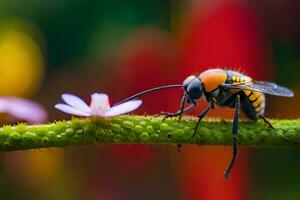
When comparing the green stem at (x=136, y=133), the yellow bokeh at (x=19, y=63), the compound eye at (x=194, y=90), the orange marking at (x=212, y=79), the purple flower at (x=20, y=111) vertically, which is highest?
the yellow bokeh at (x=19, y=63)

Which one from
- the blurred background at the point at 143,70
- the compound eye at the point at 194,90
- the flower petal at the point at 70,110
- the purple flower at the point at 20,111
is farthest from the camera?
→ the blurred background at the point at 143,70

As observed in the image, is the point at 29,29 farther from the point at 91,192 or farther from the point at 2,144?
the point at 2,144

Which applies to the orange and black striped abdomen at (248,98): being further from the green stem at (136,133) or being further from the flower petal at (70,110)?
the flower petal at (70,110)

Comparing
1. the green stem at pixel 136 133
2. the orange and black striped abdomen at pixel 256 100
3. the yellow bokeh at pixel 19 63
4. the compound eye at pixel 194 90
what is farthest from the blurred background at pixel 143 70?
the green stem at pixel 136 133

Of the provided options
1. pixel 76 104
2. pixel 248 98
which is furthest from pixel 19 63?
pixel 76 104

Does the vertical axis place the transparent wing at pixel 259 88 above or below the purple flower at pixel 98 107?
above

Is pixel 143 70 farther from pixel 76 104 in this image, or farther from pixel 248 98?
pixel 76 104
